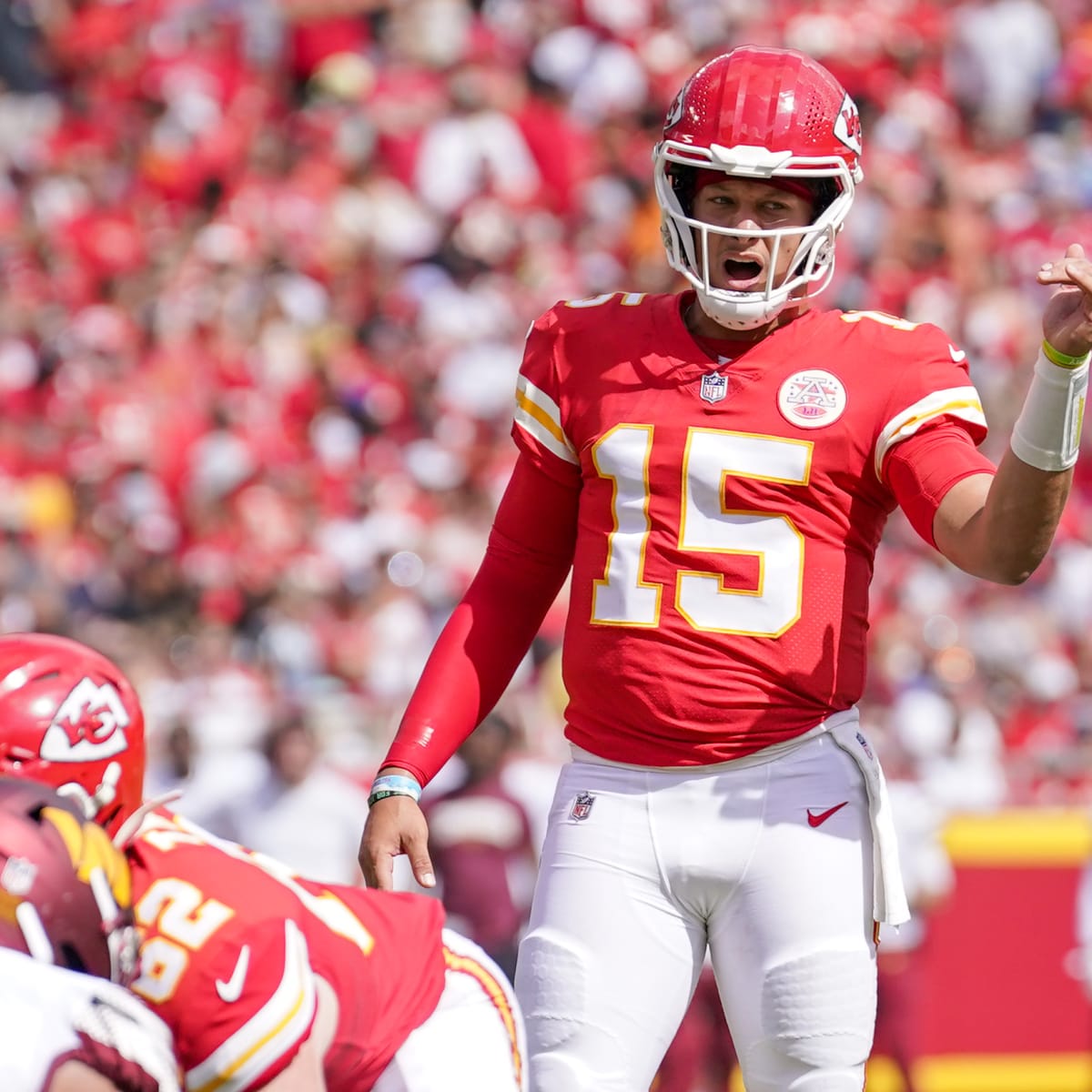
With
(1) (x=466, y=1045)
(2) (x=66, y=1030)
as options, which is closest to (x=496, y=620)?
(1) (x=466, y=1045)

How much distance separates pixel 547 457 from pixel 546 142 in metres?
8.74

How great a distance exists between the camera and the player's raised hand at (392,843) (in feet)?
10.6

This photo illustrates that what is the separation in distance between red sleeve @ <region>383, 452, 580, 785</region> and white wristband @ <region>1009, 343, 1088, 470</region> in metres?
0.82

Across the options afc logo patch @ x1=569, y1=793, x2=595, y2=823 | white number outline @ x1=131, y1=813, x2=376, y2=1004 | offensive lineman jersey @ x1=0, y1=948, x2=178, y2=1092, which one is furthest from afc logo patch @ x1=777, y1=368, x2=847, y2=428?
offensive lineman jersey @ x1=0, y1=948, x2=178, y2=1092

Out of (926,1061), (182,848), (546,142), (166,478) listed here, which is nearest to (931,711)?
(926,1061)

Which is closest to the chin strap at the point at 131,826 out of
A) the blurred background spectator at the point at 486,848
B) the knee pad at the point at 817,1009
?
the knee pad at the point at 817,1009

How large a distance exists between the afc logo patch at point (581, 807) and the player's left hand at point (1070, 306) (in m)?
0.98

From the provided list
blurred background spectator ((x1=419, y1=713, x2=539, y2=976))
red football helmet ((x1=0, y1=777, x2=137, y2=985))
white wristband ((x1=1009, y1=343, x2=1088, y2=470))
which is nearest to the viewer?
red football helmet ((x1=0, y1=777, x2=137, y2=985))

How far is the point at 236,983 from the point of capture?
2.55 metres

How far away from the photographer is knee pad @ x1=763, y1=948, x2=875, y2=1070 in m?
3.05

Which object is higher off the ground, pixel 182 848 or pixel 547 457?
pixel 547 457

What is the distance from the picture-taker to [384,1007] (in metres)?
2.90

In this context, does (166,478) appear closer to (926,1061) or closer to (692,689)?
(926,1061)

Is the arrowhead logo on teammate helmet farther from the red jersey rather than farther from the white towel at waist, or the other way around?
the white towel at waist
